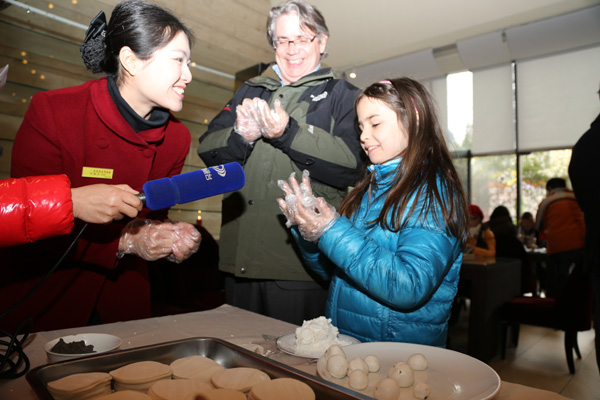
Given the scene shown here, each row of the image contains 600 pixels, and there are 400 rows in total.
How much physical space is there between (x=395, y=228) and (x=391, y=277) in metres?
0.19

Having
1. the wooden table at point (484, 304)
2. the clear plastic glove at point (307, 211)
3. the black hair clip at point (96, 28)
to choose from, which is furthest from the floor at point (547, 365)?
the black hair clip at point (96, 28)

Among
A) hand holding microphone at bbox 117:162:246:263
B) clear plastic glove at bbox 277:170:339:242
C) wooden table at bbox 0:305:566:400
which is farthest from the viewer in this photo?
clear plastic glove at bbox 277:170:339:242

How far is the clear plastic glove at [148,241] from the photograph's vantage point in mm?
1448

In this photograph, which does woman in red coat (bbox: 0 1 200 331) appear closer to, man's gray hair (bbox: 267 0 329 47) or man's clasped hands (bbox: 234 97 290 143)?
man's clasped hands (bbox: 234 97 290 143)

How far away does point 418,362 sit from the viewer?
32.4 inches

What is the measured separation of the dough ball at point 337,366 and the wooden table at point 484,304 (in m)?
3.26

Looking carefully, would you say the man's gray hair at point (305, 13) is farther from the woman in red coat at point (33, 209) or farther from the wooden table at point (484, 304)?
the wooden table at point (484, 304)

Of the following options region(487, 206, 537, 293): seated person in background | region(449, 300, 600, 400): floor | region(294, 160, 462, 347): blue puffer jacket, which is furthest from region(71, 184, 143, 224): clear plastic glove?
region(487, 206, 537, 293): seated person in background

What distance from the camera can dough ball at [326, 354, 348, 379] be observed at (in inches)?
30.3

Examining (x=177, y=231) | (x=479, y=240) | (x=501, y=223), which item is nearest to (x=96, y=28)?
(x=177, y=231)

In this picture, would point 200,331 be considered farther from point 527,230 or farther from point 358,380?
point 527,230

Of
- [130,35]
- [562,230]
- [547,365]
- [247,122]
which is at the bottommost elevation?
[547,365]

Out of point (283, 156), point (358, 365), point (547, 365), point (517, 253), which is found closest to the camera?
point (358, 365)

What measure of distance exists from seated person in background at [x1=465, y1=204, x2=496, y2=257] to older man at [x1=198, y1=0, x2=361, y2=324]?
8.16ft
